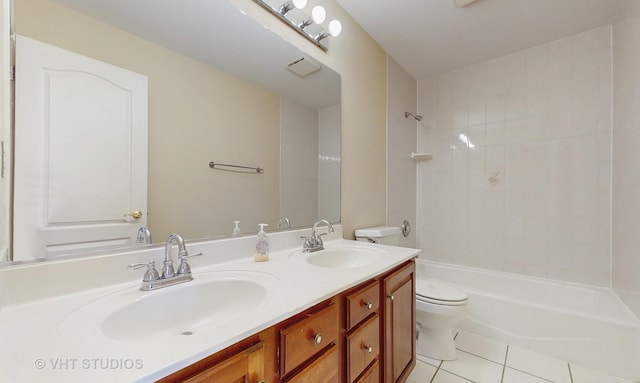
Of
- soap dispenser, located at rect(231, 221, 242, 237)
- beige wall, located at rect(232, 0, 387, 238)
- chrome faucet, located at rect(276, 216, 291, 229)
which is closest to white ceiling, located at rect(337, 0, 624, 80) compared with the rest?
beige wall, located at rect(232, 0, 387, 238)

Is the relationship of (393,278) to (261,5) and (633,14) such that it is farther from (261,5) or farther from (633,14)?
(633,14)

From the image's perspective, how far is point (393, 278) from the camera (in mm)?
1188

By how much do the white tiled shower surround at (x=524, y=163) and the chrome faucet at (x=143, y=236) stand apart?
2528 mm

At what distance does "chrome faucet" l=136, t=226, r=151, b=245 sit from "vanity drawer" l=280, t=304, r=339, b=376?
603 mm

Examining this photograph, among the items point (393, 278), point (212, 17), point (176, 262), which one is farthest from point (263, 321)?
point (212, 17)

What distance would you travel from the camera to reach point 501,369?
1604 mm

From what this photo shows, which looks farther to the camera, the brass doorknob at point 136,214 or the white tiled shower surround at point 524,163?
the white tiled shower surround at point 524,163

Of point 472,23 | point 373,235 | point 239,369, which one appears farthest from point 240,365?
point 472,23

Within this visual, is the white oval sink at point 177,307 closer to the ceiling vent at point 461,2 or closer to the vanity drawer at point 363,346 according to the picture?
the vanity drawer at point 363,346

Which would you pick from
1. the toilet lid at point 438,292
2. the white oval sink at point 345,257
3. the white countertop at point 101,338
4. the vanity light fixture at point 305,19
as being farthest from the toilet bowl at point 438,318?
the vanity light fixture at point 305,19

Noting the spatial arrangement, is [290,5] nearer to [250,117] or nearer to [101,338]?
[250,117]

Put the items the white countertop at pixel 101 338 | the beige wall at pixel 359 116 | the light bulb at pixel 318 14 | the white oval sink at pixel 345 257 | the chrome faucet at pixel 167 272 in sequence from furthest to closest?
the beige wall at pixel 359 116
the light bulb at pixel 318 14
the white oval sink at pixel 345 257
the chrome faucet at pixel 167 272
the white countertop at pixel 101 338

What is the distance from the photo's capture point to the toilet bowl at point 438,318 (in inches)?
64.2

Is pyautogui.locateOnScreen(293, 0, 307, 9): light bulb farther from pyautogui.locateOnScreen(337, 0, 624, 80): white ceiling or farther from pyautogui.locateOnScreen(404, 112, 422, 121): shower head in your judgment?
pyautogui.locateOnScreen(404, 112, 422, 121): shower head
